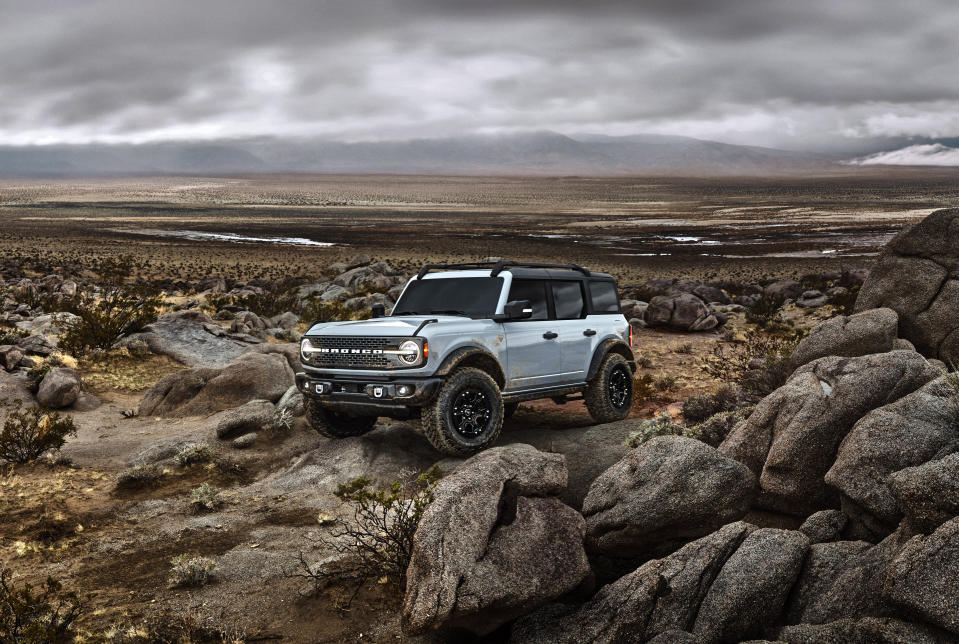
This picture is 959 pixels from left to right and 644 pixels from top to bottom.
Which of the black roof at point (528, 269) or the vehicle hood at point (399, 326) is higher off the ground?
the black roof at point (528, 269)

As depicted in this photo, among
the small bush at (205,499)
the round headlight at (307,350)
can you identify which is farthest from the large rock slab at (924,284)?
the small bush at (205,499)

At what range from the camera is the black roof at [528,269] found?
1099 cm

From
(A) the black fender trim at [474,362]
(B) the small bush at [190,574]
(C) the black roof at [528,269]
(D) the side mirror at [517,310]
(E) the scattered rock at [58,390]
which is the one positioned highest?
(C) the black roof at [528,269]

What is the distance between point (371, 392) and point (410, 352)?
0.73 meters

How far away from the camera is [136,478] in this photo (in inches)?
390

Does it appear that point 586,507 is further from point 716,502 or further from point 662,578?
point 662,578

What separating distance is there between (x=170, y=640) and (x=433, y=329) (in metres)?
4.75

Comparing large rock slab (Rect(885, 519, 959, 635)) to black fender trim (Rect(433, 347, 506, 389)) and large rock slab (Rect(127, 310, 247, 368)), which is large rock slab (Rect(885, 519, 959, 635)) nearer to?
black fender trim (Rect(433, 347, 506, 389))

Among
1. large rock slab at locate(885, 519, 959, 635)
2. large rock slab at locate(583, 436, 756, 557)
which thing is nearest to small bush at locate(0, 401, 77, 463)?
large rock slab at locate(583, 436, 756, 557)

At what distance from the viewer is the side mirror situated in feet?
33.2

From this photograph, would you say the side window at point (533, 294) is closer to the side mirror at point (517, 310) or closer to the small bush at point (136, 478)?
the side mirror at point (517, 310)

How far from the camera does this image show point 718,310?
29375 millimetres

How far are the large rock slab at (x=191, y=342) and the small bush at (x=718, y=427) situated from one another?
39.2 feet

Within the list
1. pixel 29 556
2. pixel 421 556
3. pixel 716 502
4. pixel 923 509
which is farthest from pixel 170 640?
pixel 923 509
